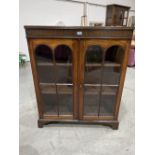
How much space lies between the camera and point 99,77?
1.74 meters

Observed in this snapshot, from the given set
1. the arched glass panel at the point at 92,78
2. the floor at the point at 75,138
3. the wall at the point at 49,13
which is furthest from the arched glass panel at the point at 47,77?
the wall at the point at 49,13

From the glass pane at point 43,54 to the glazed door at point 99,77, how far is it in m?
0.34

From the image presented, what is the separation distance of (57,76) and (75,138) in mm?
761

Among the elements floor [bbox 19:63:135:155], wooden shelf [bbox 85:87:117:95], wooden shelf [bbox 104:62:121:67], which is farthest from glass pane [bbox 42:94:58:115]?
wooden shelf [bbox 104:62:121:67]

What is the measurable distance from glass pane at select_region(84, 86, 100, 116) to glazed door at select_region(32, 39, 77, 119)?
0.14 m

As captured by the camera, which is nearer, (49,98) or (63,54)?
(63,54)

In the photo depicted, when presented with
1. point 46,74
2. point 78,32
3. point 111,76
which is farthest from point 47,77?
point 111,76

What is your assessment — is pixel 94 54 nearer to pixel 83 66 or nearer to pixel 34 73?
pixel 83 66

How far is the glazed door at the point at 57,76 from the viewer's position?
1.58 m

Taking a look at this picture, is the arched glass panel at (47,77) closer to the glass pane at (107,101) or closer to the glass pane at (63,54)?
the glass pane at (63,54)

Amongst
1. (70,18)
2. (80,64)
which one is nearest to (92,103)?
(80,64)
